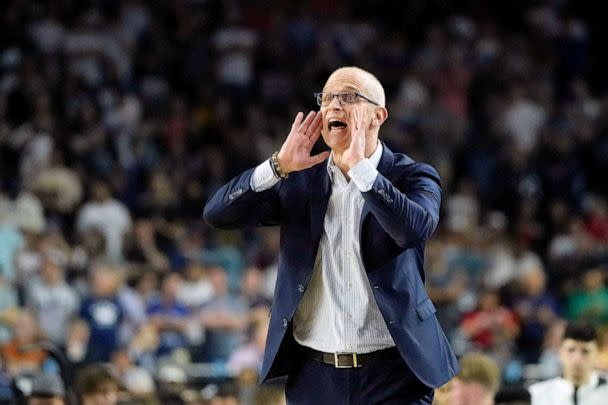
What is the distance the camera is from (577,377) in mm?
7266

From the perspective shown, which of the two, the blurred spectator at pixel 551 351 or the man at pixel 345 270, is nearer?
the man at pixel 345 270

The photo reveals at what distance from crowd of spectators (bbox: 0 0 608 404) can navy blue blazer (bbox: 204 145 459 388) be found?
14.3ft

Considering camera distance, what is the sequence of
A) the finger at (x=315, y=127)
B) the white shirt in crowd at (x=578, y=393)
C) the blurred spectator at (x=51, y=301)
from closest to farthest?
the finger at (x=315, y=127) < the white shirt in crowd at (x=578, y=393) < the blurred spectator at (x=51, y=301)

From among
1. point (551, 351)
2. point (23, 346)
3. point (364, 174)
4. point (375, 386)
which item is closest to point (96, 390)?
point (375, 386)

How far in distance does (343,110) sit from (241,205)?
0.56 m

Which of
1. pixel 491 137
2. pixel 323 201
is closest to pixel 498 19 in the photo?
Answer: pixel 491 137

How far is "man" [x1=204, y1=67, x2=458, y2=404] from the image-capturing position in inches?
202

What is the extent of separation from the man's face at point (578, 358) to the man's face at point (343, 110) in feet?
8.52

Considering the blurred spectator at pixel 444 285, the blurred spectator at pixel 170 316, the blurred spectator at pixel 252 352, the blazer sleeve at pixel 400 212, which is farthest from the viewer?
the blurred spectator at pixel 444 285

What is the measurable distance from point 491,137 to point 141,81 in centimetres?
442

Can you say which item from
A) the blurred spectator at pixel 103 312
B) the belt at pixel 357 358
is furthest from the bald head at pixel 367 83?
the blurred spectator at pixel 103 312

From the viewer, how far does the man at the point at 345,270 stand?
5129 mm

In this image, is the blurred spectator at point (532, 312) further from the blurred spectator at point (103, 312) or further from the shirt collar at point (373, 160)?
the shirt collar at point (373, 160)

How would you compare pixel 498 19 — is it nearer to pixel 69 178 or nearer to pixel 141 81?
pixel 141 81
